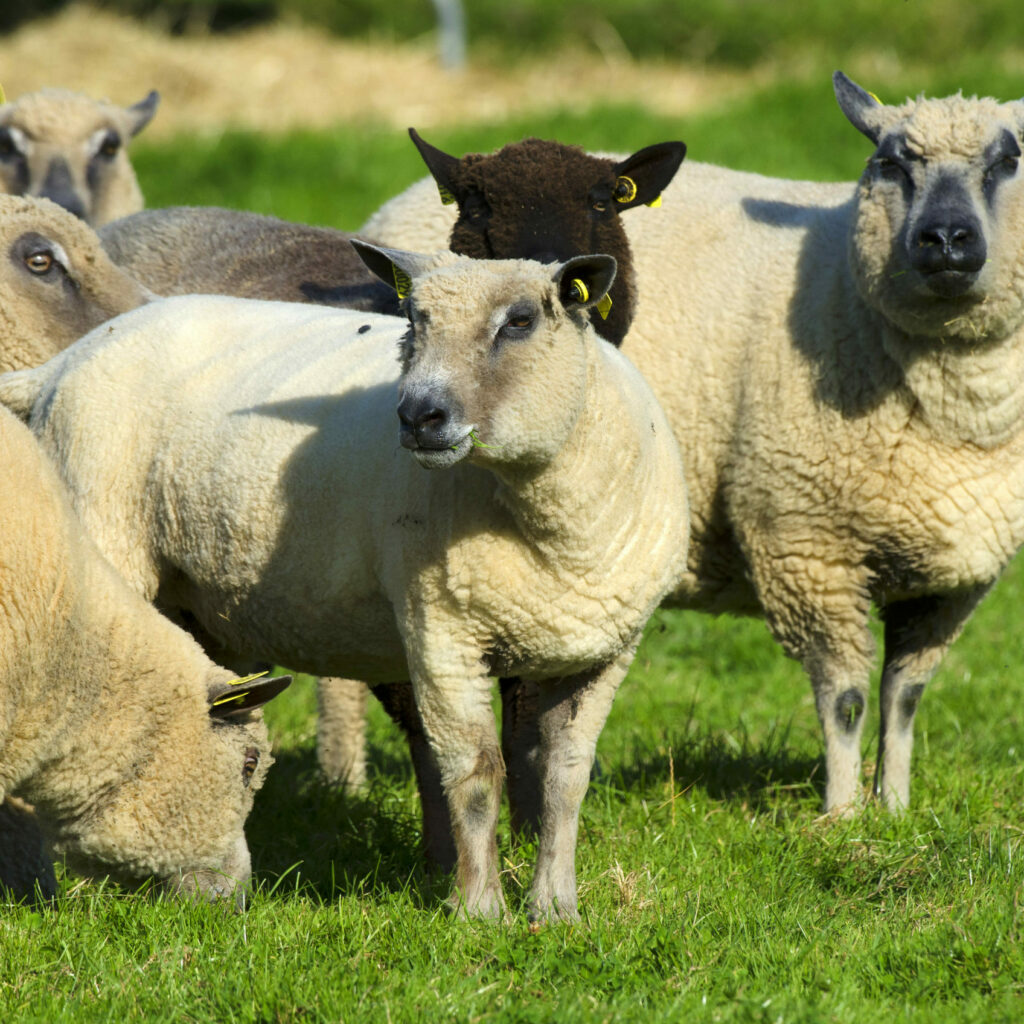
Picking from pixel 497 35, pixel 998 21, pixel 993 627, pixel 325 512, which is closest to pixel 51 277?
pixel 325 512

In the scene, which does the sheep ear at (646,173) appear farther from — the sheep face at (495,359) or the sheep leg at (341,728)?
the sheep leg at (341,728)

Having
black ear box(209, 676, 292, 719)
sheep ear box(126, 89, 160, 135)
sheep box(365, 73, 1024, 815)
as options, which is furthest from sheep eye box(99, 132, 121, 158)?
black ear box(209, 676, 292, 719)

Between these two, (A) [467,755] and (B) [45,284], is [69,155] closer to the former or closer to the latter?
(B) [45,284]

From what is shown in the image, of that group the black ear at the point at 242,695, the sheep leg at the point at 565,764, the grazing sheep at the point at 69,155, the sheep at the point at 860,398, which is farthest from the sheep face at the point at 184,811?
the grazing sheep at the point at 69,155

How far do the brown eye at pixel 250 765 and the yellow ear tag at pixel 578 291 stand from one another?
157 cm

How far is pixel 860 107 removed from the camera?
4.76 m

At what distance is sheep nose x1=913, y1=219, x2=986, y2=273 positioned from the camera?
416cm

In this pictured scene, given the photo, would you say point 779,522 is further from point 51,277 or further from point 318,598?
point 51,277

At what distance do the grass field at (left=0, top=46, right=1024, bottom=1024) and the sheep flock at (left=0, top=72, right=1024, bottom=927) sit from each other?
0.22m

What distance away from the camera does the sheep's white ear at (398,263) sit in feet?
11.4

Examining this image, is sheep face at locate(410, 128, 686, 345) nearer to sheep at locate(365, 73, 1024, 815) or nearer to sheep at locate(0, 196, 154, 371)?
sheep at locate(365, 73, 1024, 815)

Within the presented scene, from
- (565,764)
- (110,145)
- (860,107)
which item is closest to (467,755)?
(565,764)

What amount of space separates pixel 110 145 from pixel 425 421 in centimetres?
551

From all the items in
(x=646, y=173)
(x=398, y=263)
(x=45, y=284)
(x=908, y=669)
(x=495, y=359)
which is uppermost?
(x=646, y=173)
